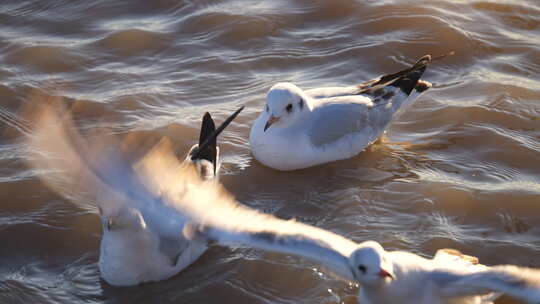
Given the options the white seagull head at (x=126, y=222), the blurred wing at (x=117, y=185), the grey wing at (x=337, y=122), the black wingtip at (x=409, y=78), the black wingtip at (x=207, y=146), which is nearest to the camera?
the blurred wing at (x=117, y=185)

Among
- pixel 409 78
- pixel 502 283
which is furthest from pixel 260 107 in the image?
pixel 502 283

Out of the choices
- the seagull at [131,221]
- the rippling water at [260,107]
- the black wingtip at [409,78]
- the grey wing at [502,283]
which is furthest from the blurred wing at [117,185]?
the black wingtip at [409,78]

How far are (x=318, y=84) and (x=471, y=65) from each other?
5.68 ft

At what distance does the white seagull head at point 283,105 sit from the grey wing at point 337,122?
0.21 metres

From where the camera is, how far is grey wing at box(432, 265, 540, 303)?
4590 millimetres

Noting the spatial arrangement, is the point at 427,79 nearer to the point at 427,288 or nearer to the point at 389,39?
the point at 389,39

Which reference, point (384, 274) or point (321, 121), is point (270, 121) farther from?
point (384, 274)

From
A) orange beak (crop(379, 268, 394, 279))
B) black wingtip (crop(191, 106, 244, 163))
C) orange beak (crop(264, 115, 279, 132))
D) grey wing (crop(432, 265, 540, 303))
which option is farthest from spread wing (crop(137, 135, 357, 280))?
orange beak (crop(264, 115, 279, 132))

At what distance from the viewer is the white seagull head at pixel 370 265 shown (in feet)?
16.3

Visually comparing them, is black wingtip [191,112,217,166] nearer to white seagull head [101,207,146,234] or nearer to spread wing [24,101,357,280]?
spread wing [24,101,357,280]

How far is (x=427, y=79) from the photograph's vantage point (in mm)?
8922

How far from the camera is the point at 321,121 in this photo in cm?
763

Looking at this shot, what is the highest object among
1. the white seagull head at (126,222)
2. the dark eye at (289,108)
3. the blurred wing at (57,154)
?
the dark eye at (289,108)

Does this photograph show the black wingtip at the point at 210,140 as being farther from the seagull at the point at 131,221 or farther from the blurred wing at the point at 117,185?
the blurred wing at the point at 117,185
